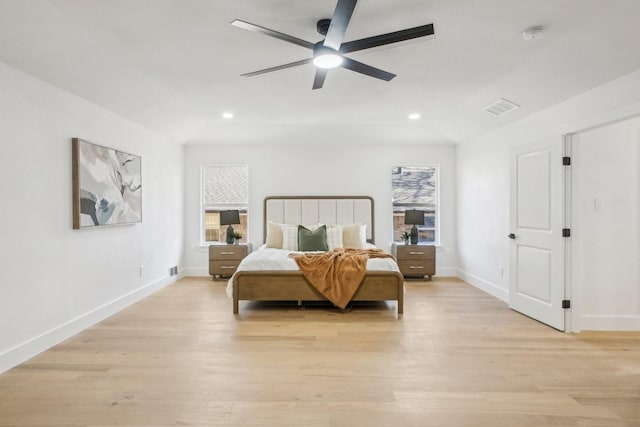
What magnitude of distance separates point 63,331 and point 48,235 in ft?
3.10

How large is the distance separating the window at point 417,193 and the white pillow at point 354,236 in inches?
38.5

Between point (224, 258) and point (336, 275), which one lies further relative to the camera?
point (224, 258)

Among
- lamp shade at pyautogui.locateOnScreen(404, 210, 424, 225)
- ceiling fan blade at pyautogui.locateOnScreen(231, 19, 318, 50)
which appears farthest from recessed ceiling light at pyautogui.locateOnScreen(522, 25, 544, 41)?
lamp shade at pyautogui.locateOnScreen(404, 210, 424, 225)

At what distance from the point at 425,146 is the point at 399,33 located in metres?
4.38

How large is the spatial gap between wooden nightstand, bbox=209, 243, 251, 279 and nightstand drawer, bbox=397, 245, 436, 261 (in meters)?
2.75

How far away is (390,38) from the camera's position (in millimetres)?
2188

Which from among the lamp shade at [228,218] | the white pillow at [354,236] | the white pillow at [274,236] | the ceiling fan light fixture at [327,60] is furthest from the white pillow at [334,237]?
the ceiling fan light fixture at [327,60]

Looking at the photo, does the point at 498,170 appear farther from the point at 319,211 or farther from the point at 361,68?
the point at 361,68

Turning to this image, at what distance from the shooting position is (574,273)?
11.3ft

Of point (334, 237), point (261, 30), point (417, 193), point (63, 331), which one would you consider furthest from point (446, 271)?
point (63, 331)

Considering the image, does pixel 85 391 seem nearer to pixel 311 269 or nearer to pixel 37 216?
pixel 37 216

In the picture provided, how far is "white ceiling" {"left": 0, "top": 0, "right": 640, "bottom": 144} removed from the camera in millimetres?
2330

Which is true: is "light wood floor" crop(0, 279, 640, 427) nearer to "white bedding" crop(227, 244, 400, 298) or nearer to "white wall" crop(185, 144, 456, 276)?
"white bedding" crop(227, 244, 400, 298)

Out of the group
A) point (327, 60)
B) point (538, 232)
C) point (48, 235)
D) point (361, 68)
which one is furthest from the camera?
point (538, 232)
